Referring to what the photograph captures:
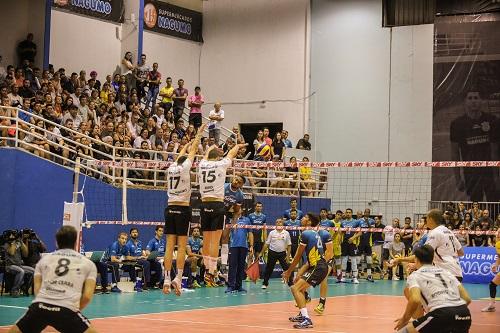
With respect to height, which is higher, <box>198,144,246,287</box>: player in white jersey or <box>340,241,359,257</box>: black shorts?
<box>198,144,246,287</box>: player in white jersey

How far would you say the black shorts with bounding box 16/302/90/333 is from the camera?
341 inches

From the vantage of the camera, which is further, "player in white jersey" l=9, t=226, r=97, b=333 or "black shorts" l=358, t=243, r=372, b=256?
"black shorts" l=358, t=243, r=372, b=256

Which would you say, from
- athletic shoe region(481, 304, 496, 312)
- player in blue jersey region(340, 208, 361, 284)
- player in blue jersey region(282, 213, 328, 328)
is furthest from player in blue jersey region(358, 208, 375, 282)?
player in blue jersey region(282, 213, 328, 328)

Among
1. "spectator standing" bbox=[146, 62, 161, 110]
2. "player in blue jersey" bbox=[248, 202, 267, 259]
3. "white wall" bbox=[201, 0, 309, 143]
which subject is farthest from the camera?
"white wall" bbox=[201, 0, 309, 143]

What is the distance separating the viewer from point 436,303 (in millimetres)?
9672

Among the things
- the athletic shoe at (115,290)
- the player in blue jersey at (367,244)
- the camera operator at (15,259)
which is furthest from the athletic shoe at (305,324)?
the player in blue jersey at (367,244)

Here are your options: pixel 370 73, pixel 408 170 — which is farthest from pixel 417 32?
pixel 408 170

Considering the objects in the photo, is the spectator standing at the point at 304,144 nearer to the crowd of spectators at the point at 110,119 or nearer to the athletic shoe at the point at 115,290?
the crowd of spectators at the point at 110,119

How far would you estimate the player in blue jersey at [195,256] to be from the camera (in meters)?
23.9

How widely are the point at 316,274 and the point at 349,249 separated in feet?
39.2

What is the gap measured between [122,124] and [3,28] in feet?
22.1

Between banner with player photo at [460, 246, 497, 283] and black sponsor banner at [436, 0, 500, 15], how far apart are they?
9.41 m

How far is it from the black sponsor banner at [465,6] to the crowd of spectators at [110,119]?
306 inches

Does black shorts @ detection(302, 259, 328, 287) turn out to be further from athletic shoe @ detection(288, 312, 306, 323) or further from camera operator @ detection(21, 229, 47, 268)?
camera operator @ detection(21, 229, 47, 268)
